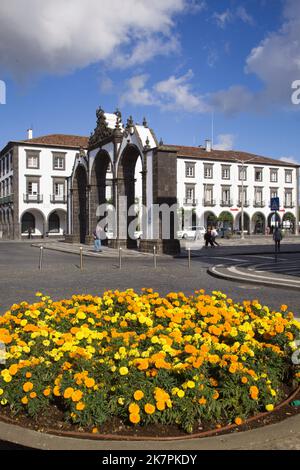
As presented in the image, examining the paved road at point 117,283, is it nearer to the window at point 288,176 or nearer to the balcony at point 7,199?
the balcony at point 7,199

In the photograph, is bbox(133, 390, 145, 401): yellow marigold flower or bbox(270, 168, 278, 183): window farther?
bbox(270, 168, 278, 183): window

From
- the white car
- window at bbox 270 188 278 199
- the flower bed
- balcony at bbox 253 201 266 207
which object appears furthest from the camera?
window at bbox 270 188 278 199

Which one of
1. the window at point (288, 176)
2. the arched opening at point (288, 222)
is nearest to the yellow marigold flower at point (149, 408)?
the arched opening at point (288, 222)

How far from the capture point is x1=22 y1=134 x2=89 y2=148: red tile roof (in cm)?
5394

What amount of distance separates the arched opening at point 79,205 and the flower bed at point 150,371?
108 ft

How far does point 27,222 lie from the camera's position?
54781 millimetres

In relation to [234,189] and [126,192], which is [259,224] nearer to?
[234,189]

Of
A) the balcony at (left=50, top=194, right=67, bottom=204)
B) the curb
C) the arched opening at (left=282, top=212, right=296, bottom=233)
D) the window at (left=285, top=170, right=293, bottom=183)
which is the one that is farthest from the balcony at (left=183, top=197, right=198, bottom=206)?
the curb

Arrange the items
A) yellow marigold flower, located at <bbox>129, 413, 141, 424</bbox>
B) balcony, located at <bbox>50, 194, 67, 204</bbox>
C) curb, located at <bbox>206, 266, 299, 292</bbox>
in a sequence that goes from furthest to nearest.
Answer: balcony, located at <bbox>50, 194, 67, 204</bbox>
curb, located at <bbox>206, 266, 299, 292</bbox>
yellow marigold flower, located at <bbox>129, 413, 141, 424</bbox>

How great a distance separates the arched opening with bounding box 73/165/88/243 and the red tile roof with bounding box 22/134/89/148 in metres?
18.6

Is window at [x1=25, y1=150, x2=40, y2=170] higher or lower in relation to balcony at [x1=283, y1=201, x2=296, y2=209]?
higher

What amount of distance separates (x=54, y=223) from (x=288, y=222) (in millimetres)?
34922

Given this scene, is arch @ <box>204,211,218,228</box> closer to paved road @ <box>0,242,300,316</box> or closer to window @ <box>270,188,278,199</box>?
window @ <box>270,188,278,199</box>

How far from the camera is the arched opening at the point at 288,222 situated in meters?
65.4
